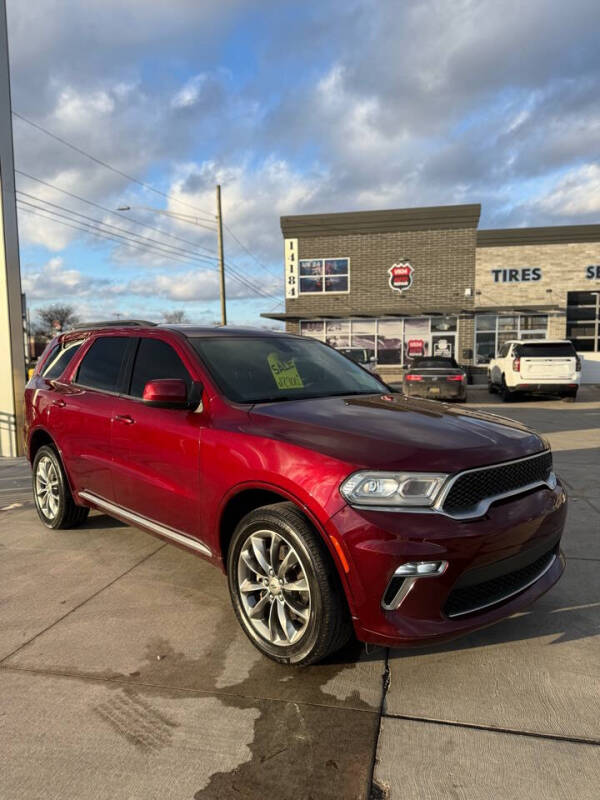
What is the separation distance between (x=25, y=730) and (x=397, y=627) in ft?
5.43

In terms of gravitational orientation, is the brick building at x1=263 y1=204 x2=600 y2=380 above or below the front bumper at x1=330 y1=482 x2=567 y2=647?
above

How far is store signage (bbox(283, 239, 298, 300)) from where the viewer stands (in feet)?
85.1

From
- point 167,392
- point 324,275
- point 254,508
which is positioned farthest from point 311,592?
point 324,275

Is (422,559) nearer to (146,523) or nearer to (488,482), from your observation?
(488,482)

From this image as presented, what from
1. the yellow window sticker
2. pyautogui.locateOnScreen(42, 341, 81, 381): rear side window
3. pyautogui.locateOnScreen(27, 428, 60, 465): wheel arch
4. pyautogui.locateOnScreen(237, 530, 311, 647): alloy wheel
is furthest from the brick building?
pyautogui.locateOnScreen(237, 530, 311, 647): alloy wheel

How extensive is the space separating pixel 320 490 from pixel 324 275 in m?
24.0

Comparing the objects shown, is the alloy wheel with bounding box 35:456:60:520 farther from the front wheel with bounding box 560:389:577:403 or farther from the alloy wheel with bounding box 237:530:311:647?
the front wheel with bounding box 560:389:577:403

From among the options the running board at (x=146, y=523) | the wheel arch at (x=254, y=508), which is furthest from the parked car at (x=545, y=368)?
the wheel arch at (x=254, y=508)

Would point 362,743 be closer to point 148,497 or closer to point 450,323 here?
point 148,497

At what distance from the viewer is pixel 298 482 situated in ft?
8.64

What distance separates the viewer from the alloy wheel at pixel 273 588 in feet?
9.05

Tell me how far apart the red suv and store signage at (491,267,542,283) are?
72.9 ft

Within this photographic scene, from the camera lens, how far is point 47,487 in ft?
16.9

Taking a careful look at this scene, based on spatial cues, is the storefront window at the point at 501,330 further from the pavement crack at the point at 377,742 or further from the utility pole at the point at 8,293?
the pavement crack at the point at 377,742
